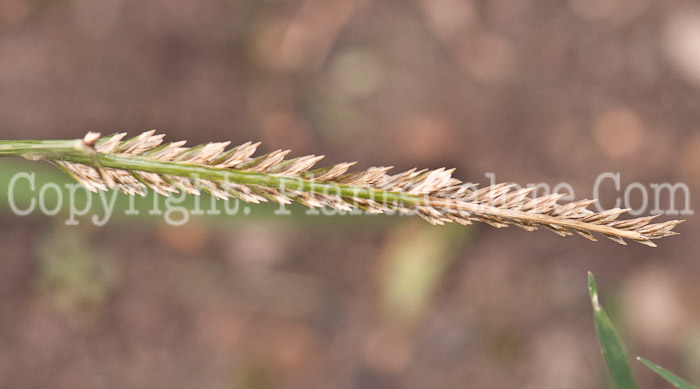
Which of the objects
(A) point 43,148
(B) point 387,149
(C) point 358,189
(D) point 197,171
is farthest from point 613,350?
(B) point 387,149

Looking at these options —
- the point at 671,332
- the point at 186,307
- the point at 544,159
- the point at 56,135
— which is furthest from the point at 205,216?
the point at 671,332

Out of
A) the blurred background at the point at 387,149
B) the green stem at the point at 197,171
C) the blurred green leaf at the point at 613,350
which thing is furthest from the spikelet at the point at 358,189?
the blurred background at the point at 387,149

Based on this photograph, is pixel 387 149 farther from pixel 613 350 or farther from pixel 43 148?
pixel 43 148

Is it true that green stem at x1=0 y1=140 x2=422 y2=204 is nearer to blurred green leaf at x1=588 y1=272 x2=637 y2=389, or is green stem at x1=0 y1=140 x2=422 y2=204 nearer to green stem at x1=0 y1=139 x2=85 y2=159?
green stem at x1=0 y1=139 x2=85 y2=159

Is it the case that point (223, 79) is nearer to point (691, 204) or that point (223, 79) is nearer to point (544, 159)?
point (544, 159)

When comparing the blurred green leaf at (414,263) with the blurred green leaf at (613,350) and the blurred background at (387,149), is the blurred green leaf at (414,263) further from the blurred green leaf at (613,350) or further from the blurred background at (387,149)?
the blurred green leaf at (613,350)
